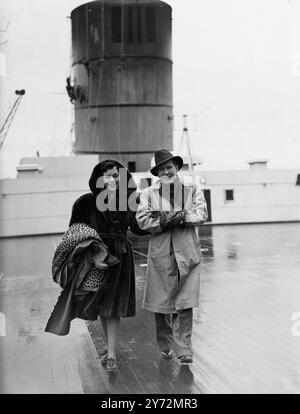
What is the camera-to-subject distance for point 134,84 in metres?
29.7

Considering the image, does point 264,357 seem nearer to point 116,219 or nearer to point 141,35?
point 116,219

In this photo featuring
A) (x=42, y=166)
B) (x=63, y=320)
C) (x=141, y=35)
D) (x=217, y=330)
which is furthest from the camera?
(x=141, y=35)

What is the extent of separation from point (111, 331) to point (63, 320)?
407 millimetres

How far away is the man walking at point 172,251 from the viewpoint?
4.94 meters

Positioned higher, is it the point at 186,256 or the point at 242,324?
the point at 186,256

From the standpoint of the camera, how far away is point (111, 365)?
15.7 feet

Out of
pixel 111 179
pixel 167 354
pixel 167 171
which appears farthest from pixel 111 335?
pixel 167 171

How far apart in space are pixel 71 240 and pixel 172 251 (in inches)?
33.3

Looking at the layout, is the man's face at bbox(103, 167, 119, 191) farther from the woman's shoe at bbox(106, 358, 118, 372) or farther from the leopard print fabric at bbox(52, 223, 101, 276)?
the woman's shoe at bbox(106, 358, 118, 372)

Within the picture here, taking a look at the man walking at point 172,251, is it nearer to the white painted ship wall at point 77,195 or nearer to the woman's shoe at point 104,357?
the woman's shoe at point 104,357

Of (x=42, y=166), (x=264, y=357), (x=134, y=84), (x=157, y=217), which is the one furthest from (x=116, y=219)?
(x=134, y=84)

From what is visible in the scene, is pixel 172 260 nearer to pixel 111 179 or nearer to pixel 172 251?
pixel 172 251

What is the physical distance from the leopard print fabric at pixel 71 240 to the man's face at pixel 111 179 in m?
0.38

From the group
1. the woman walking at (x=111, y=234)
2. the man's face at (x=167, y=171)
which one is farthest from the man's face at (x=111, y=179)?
the man's face at (x=167, y=171)
